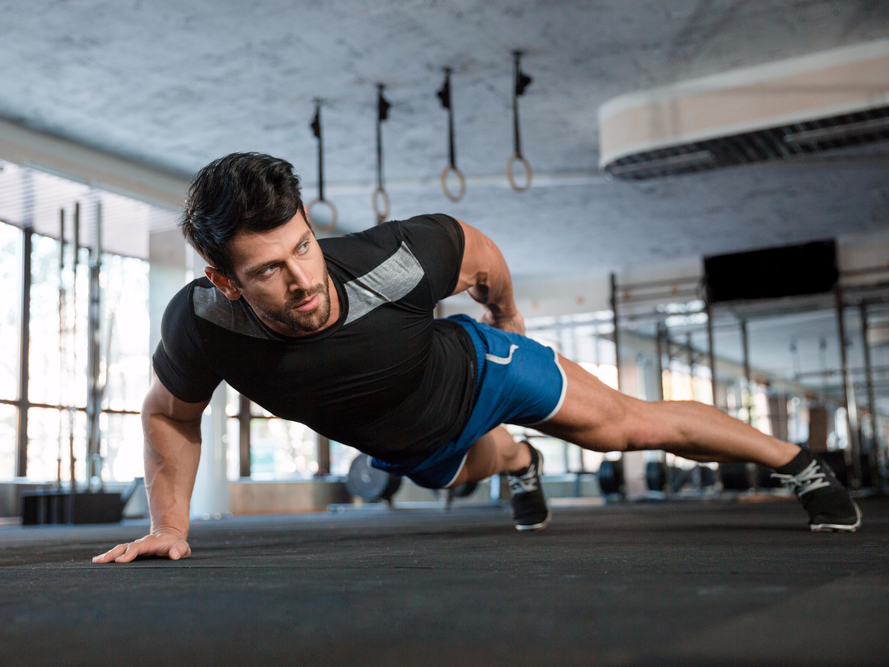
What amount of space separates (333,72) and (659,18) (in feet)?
5.77

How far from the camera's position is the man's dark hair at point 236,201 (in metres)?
1.36

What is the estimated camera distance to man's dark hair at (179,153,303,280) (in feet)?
4.45

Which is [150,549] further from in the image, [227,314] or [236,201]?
[236,201]

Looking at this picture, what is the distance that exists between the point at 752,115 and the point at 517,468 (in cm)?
329

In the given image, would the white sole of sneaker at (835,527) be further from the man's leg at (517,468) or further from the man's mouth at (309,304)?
the man's mouth at (309,304)

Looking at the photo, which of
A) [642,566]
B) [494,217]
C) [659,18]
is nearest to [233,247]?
[642,566]

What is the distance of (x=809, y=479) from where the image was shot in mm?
1789

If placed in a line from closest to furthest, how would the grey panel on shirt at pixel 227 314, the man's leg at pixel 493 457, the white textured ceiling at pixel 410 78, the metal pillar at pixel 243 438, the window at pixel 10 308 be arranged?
the grey panel on shirt at pixel 227 314 < the man's leg at pixel 493 457 < the white textured ceiling at pixel 410 78 < the window at pixel 10 308 < the metal pillar at pixel 243 438

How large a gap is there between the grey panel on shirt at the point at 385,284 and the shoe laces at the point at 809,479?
91 centimetres

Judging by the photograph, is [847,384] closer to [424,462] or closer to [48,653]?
[424,462]

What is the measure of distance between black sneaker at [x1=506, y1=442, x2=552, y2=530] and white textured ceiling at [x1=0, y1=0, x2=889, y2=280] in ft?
8.43

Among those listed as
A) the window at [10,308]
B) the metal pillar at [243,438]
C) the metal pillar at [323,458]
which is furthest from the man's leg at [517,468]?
the metal pillar at [323,458]

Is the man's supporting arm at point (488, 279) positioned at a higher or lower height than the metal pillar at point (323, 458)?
higher

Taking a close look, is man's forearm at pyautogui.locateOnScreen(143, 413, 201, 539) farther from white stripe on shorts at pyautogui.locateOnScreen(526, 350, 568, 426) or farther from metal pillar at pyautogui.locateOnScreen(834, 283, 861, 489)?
metal pillar at pyautogui.locateOnScreen(834, 283, 861, 489)
